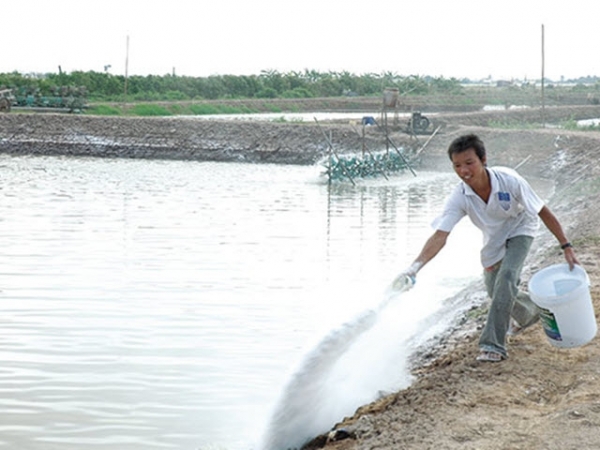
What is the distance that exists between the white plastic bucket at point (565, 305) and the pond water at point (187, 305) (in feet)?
4.08

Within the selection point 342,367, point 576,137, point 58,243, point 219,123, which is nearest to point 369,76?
point 219,123

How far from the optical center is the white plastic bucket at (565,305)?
253 inches

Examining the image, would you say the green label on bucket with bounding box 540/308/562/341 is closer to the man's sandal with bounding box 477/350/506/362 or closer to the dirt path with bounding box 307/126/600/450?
the dirt path with bounding box 307/126/600/450

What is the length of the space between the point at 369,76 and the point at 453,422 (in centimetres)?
8462

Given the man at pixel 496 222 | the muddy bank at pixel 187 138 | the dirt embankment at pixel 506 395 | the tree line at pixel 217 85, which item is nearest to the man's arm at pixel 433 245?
the man at pixel 496 222

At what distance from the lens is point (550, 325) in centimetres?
653

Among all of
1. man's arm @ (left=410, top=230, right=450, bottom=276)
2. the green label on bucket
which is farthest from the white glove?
the green label on bucket

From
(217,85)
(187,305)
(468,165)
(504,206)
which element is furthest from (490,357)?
(217,85)

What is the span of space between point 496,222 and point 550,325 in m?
0.71

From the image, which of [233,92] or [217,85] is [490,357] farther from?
[233,92]

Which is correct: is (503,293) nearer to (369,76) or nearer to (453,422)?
(453,422)

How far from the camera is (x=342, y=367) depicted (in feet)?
24.3

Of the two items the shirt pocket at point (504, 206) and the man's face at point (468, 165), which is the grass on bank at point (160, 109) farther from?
the man's face at point (468, 165)

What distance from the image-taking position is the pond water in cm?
739
